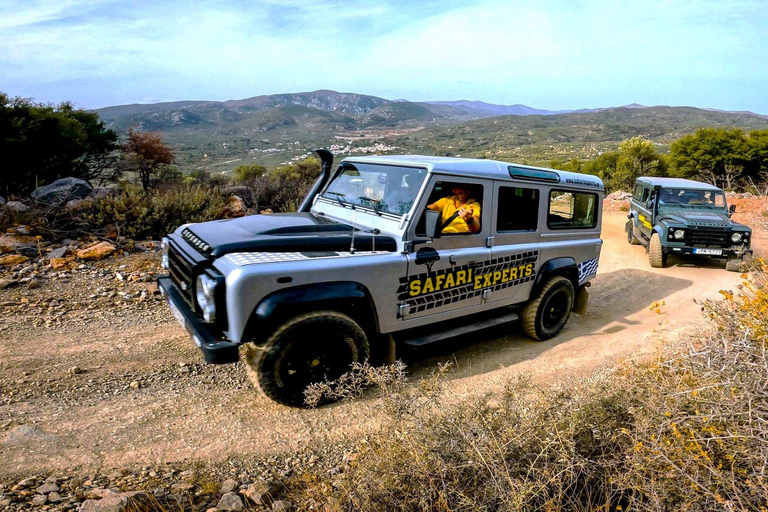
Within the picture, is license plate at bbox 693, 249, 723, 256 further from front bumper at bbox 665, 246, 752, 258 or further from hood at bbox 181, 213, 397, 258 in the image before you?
hood at bbox 181, 213, 397, 258

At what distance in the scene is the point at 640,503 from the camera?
2.29 meters

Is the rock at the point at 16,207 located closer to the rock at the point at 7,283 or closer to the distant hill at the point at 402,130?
the rock at the point at 7,283

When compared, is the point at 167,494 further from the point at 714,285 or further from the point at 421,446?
the point at 714,285

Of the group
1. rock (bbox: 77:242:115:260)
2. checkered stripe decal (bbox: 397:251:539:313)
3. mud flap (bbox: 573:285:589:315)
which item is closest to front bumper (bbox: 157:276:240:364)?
checkered stripe decal (bbox: 397:251:539:313)

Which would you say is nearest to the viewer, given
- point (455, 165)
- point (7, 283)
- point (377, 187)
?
point (455, 165)

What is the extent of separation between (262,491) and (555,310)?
13.9ft

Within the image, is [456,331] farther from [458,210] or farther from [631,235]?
[631,235]

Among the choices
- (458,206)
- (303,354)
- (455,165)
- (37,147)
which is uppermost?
(37,147)

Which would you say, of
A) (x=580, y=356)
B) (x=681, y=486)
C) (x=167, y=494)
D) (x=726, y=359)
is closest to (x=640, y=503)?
(x=681, y=486)

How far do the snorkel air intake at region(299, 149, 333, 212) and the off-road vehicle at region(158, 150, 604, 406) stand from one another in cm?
3

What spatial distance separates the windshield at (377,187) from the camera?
4.29m

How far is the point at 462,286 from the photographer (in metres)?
4.48

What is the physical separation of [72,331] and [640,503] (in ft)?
18.0

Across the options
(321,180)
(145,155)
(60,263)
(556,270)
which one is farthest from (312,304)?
(145,155)
